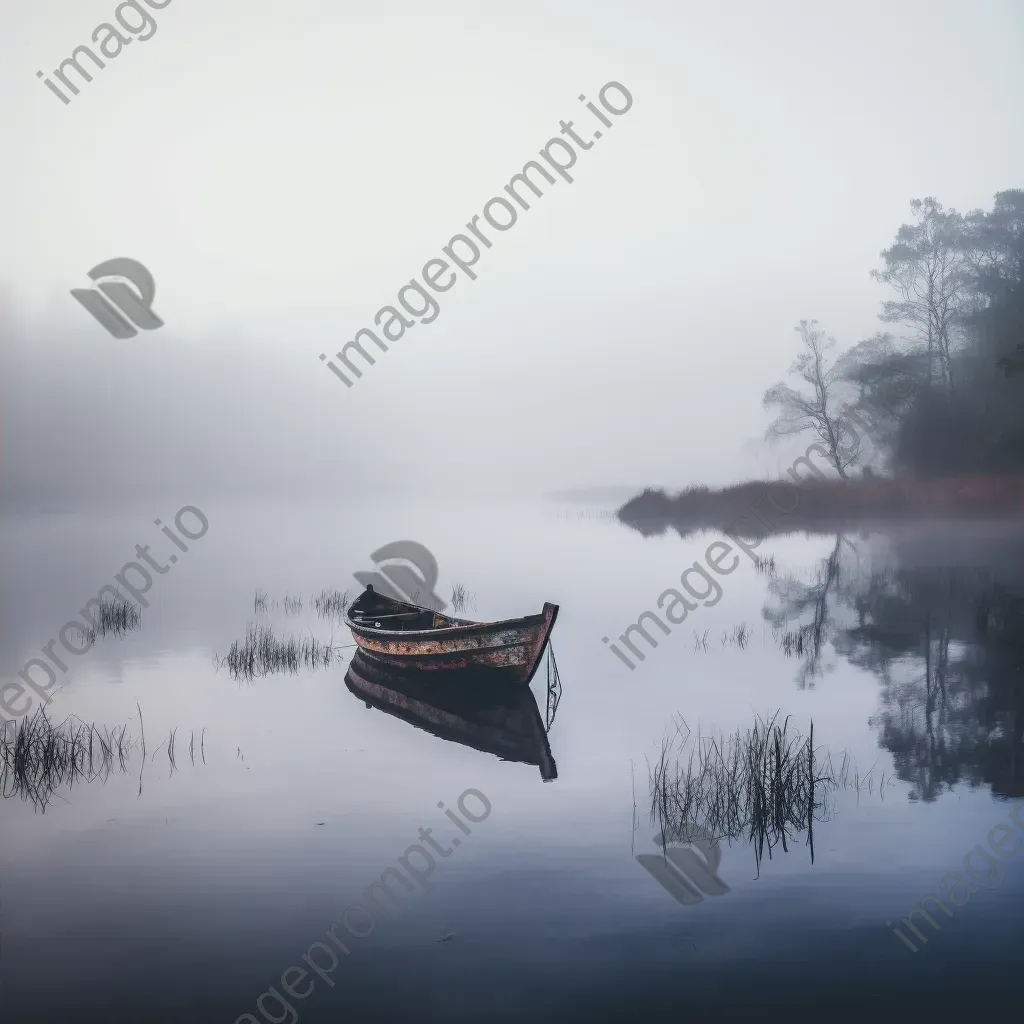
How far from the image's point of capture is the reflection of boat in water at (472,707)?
11.0 m

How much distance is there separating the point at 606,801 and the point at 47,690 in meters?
9.29

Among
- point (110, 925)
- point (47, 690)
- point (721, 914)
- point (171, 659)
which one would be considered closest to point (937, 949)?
point (721, 914)

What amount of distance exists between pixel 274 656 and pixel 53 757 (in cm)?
640

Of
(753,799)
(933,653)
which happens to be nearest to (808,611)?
(933,653)

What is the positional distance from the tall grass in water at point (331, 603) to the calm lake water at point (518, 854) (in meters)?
4.45

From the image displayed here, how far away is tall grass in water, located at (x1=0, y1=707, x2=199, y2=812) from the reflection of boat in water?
9.79 ft

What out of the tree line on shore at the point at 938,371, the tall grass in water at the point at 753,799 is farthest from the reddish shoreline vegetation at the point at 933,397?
the tall grass in water at the point at 753,799

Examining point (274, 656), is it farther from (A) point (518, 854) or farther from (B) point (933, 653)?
(B) point (933, 653)

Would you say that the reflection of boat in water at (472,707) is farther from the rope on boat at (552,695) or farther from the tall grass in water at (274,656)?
the tall grass in water at (274,656)

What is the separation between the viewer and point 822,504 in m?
42.4

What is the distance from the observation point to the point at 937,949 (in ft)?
19.0

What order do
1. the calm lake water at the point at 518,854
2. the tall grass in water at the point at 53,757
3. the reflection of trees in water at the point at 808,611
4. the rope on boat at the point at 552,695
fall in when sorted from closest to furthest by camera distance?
1. the calm lake water at the point at 518,854
2. the tall grass in water at the point at 53,757
3. the rope on boat at the point at 552,695
4. the reflection of trees in water at the point at 808,611

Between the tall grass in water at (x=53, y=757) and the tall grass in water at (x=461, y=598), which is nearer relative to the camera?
the tall grass in water at (x=53, y=757)

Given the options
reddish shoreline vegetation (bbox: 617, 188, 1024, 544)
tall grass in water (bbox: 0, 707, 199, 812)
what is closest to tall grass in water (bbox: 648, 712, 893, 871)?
tall grass in water (bbox: 0, 707, 199, 812)
